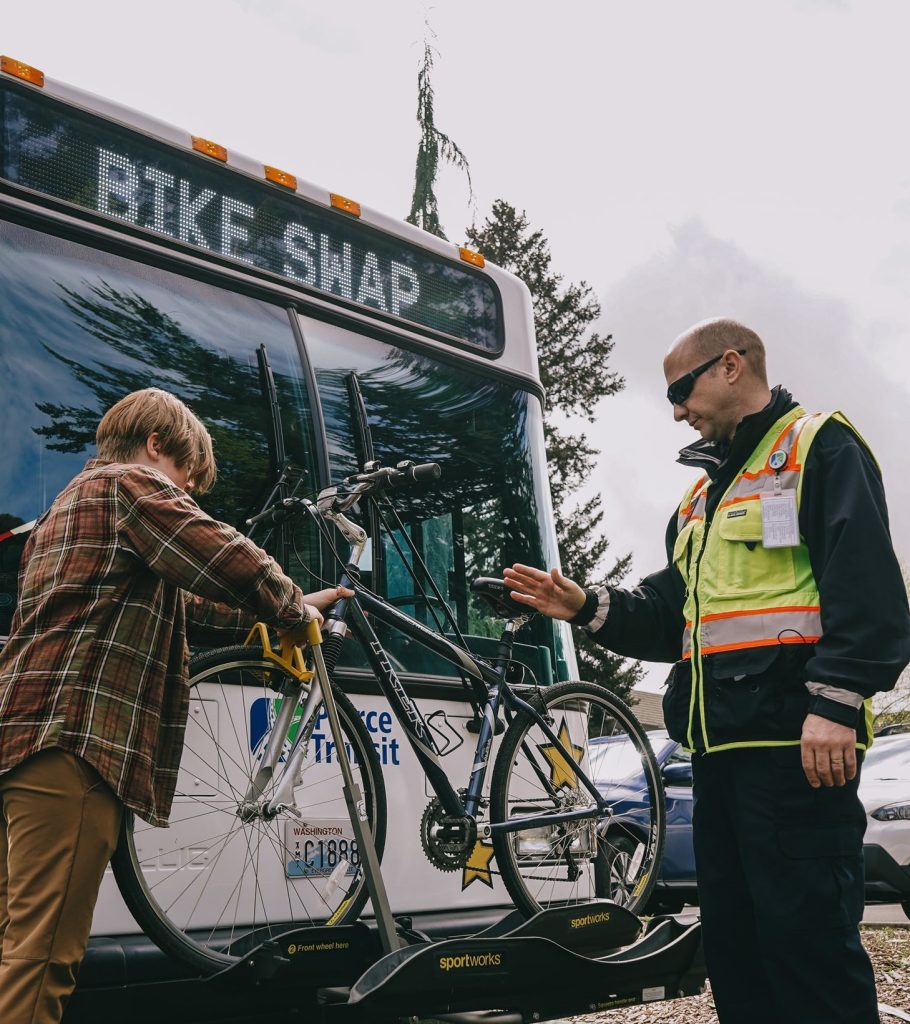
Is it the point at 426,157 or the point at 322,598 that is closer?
the point at 322,598

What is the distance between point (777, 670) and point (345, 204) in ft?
7.36

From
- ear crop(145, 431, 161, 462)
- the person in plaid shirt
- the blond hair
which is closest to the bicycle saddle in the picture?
the person in plaid shirt

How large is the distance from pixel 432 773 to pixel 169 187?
197cm

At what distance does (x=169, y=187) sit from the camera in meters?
3.49

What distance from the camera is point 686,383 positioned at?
3.08 meters

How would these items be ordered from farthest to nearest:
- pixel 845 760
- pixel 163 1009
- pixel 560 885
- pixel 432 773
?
pixel 560 885 → pixel 432 773 → pixel 163 1009 → pixel 845 760

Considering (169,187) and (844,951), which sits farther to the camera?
(169,187)

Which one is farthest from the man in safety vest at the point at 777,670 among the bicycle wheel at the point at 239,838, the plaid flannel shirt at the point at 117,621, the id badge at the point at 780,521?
the plaid flannel shirt at the point at 117,621

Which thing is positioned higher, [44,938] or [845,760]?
[845,760]

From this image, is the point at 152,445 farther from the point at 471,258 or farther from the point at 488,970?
the point at 471,258

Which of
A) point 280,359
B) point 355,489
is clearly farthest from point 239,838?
point 280,359

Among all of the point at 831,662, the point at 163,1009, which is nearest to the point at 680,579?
the point at 831,662

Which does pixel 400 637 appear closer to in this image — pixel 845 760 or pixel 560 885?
pixel 560 885

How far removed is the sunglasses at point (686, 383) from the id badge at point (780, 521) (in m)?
0.42
